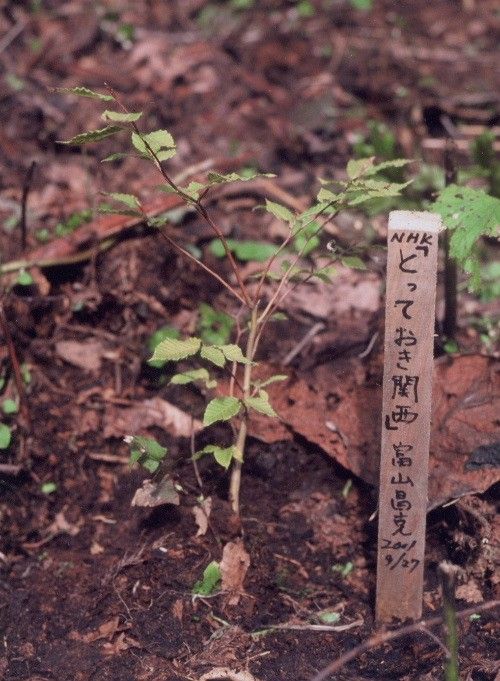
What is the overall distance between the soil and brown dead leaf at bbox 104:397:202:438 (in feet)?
0.04

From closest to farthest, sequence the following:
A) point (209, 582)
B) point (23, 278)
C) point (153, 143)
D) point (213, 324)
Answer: point (153, 143), point (209, 582), point (23, 278), point (213, 324)

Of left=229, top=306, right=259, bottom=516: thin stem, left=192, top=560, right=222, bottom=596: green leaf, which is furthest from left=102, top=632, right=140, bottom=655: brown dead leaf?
left=229, top=306, right=259, bottom=516: thin stem

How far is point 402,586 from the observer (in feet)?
7.07

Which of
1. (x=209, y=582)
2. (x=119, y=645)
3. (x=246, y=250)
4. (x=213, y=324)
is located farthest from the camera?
(x=246, y=250)

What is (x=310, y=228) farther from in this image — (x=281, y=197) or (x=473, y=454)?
(x=473, y=454)

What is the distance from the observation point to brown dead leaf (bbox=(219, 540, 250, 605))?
232cm

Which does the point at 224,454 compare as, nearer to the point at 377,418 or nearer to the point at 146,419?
the point at 377,418

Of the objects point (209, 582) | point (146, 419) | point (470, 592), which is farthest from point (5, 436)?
point (470, 592)

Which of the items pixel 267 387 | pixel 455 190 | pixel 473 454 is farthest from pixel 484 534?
pixel 455 190

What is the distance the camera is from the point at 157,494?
2346mm

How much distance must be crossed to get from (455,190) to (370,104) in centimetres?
273

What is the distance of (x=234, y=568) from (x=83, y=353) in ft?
4.02

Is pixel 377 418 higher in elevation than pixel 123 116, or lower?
lower

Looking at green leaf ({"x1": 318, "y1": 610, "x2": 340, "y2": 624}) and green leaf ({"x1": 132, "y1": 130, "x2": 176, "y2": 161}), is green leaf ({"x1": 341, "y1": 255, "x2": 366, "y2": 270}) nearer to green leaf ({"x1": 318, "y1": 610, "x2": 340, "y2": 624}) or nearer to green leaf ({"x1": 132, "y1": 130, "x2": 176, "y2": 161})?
green leaf ({"x1": 132, "y1": 130, "x2": 176, "y2": 161})
